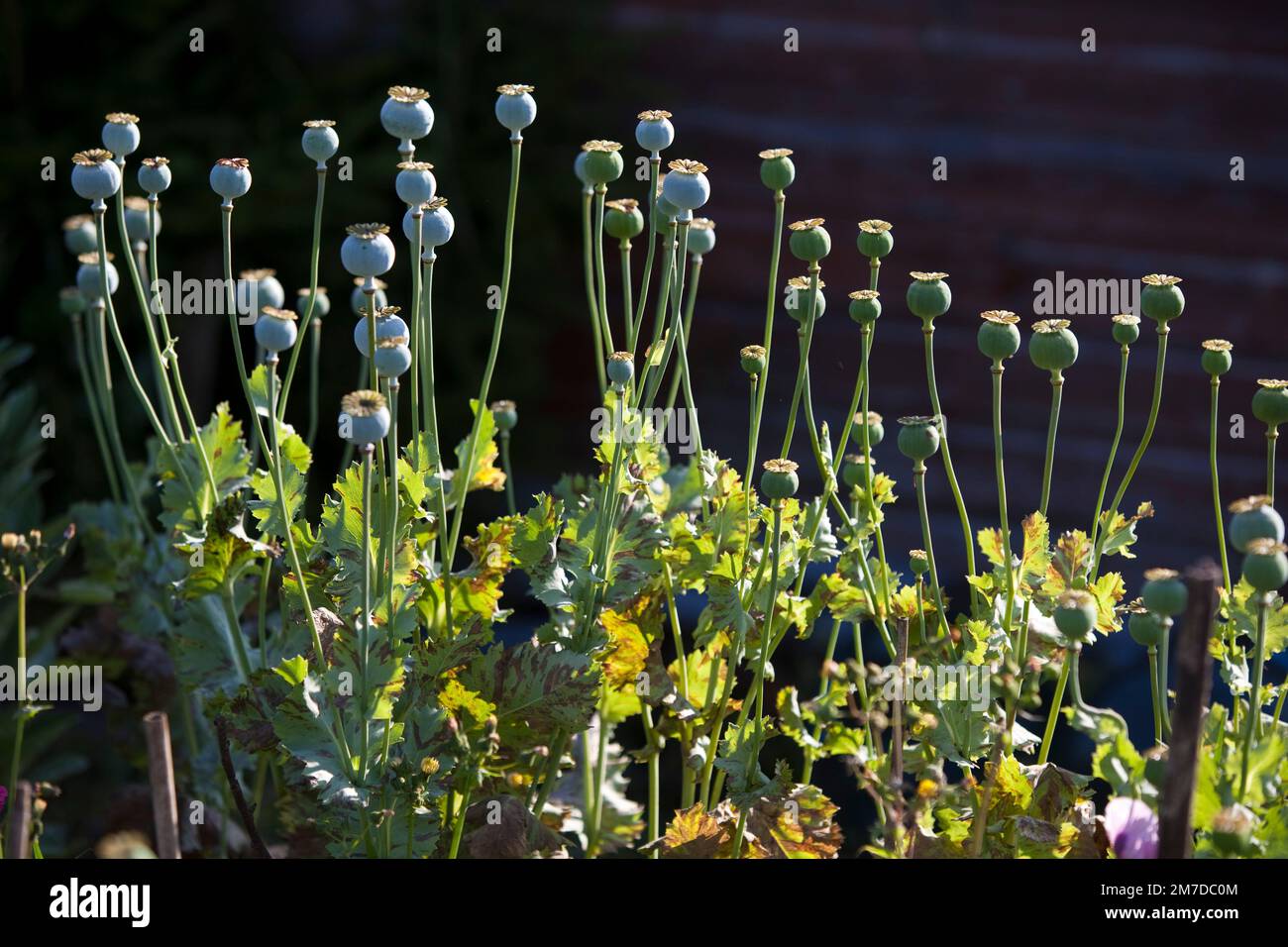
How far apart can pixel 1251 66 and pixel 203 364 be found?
2.22 metres

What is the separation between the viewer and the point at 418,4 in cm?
317

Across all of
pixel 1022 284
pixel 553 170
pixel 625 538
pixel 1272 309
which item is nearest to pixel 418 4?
pixel 553 170

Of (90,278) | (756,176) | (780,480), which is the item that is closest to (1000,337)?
(780,480)

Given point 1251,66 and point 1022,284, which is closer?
point 1251,66

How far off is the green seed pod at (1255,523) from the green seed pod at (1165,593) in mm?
33

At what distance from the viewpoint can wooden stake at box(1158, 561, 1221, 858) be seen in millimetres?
589

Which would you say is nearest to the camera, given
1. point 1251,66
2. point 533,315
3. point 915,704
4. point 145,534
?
point 915,704

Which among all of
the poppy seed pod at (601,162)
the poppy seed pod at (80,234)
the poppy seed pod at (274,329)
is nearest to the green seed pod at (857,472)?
the poppy seed pod at (601,162)

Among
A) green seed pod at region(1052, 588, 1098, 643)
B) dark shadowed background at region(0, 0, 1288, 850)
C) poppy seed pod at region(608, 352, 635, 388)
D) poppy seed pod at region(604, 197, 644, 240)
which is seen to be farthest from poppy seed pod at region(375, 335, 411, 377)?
dark shadowed background at region(0, 0, 1288, 850)

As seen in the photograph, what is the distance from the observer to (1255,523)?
679mm

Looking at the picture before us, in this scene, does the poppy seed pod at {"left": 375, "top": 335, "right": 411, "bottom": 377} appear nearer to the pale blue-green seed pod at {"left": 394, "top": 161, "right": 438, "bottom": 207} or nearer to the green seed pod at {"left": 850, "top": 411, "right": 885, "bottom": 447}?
the pale blue-green seed pod at {"left": 394, "top": 161, "right": 438, "bottom": 207}
